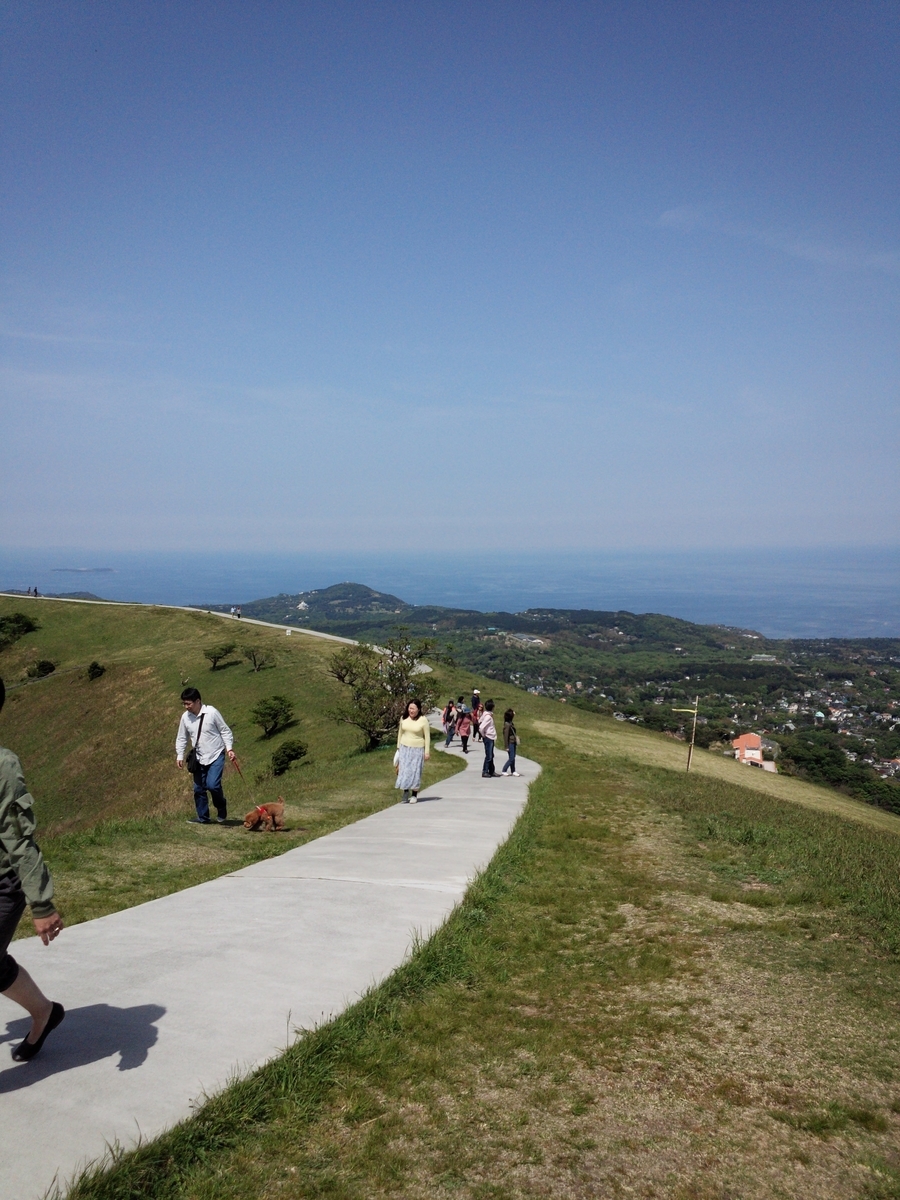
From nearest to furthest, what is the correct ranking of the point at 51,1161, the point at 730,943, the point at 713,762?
the point at 51,1161
the point at 730,943
the point at 713,762

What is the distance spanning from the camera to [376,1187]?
3.82 m

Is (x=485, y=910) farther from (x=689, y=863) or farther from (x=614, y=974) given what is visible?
(x=689, y=863)

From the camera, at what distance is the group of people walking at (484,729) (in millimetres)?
18859

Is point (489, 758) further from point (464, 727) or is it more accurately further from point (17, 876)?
point (17, 876)

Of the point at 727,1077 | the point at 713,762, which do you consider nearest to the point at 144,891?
the point at 727,1077

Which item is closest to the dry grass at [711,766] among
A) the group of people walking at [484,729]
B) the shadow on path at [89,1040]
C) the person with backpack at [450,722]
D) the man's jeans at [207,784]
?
the group of people walking at [484,729]

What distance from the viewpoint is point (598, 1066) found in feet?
16.7

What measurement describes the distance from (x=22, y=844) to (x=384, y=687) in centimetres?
2243

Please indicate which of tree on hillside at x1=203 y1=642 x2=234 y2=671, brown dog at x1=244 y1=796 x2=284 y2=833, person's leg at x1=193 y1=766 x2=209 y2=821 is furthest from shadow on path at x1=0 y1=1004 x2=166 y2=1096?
tree on hillside at x1=203 y1=642 x2=234 y2=671

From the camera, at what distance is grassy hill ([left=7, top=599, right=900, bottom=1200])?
13.1 feet

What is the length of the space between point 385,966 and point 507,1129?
2.30m

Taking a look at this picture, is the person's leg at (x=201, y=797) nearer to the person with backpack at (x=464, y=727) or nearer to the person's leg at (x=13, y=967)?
the person's leg at (x=13, y=967)

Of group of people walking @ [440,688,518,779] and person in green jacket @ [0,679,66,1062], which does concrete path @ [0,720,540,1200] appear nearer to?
person in green jacket @ [0,679,66,1062]

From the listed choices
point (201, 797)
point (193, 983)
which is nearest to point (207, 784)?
point (201, 797)
